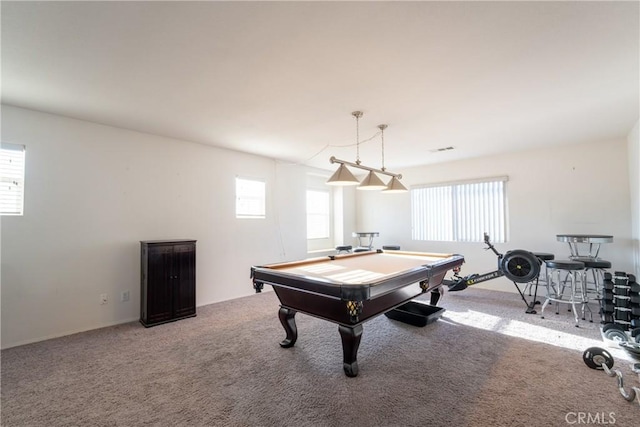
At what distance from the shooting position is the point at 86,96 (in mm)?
2637

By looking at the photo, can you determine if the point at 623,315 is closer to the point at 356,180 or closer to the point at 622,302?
the point at 622,302

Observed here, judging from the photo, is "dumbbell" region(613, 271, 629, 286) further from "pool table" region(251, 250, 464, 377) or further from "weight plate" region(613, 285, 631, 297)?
"pool table" region(251, 250, 464, 377)

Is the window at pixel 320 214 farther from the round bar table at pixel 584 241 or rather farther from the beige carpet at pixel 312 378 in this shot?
the round bar table at pixel 584 241

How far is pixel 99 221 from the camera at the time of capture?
3.33 metres

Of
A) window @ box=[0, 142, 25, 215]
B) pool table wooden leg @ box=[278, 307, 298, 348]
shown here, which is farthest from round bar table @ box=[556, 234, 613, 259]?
window @ box=[0, 142, 25, 215]

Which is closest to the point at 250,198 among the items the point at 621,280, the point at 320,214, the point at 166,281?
the point at 166,281

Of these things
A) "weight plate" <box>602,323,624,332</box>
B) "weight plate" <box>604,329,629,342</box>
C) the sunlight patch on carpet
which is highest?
"weight plate" <box>602,323,624,332</box>

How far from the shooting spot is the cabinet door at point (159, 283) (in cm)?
336

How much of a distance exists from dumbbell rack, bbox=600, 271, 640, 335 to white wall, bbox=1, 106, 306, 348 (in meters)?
4.77

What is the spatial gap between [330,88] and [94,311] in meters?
3.66

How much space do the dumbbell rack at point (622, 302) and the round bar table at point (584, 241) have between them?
0.64 meters

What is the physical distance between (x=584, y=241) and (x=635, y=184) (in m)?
0.98

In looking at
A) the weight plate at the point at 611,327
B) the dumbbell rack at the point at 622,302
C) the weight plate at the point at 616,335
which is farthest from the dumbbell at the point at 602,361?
the dumbbell rack at the point at 622,302

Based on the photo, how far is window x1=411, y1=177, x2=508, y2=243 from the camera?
5066 mm
